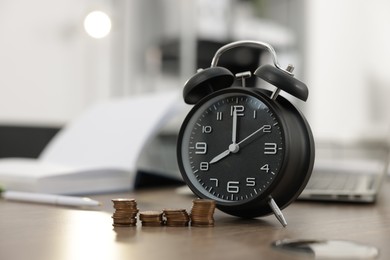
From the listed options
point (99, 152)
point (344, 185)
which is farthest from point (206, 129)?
point (99, 152)

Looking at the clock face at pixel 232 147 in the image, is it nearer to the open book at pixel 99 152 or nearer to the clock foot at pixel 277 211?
the clock foot at pixel 277 211

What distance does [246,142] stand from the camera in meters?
0.66

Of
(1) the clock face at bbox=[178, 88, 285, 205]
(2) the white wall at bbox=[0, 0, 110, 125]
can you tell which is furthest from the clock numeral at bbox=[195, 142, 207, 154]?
(2) the white wall at bbox=[0, 0, 110, 125]

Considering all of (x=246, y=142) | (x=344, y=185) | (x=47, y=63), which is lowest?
(x=344, y=185)

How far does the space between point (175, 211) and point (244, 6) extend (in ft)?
7.55

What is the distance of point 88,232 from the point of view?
1.88 ft

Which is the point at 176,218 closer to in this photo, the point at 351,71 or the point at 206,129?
the point at 206,129

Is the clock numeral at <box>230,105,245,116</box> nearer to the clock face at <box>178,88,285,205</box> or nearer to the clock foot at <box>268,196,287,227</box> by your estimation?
the clock face at <box>178,88,285,205</box>

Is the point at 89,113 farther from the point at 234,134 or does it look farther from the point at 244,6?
the point at 244,6

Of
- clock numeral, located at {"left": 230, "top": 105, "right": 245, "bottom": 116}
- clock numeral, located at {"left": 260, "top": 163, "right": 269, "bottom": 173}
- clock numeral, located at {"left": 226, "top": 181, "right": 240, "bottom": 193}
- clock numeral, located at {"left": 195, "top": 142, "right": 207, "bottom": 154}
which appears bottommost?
clock numeral, located at {"left": 226, "top": 181, "right": 240, "bottom": 193}

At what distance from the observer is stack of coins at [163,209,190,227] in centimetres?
61

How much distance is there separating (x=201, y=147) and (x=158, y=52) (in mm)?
2005

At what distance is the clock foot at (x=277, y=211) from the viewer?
620 mm

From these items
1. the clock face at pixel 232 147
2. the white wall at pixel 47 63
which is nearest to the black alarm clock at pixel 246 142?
the clock face at pixel 232 147
